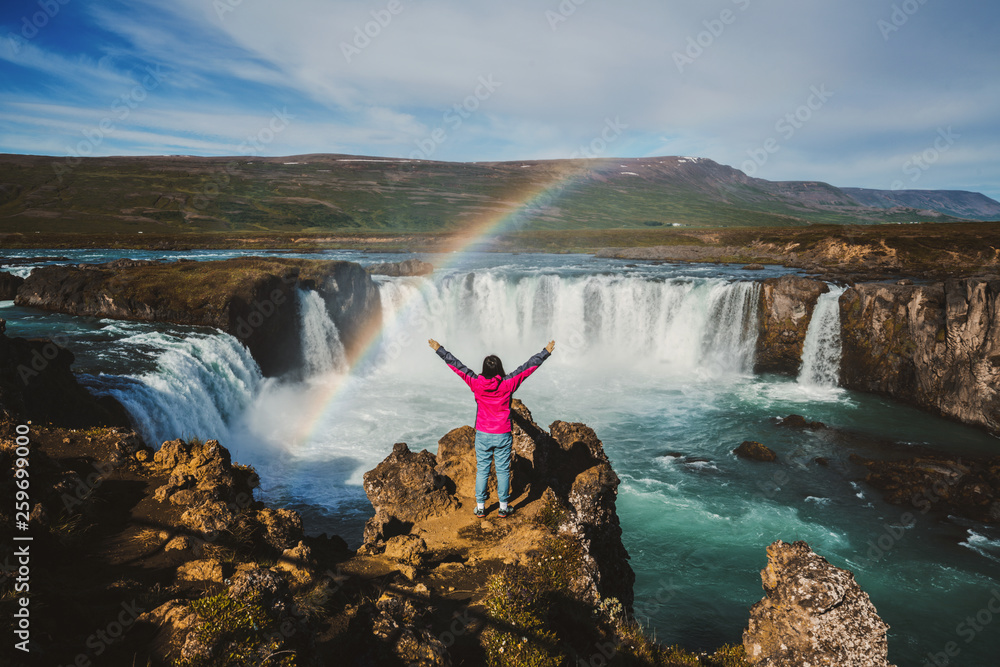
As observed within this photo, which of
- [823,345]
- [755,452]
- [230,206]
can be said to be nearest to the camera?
[755,452]

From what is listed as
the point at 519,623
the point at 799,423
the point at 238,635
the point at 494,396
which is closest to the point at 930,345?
the point at 799,423

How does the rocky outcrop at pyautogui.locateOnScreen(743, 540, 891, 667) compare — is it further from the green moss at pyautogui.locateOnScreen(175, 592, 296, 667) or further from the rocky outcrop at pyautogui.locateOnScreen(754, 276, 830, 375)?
the rocky outcrop at pyautogui.locateOnScreen(754, 276, 830, 375)

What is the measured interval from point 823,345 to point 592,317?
15.8 metres

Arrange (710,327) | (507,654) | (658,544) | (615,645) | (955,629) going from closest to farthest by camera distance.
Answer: (507,654) → (615,645) → (955,629) → (658,544) → (710,327)

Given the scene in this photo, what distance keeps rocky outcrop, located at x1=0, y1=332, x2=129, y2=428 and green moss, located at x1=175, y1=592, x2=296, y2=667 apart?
31.7 feet

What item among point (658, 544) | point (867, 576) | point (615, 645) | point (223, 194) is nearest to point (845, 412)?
point (867, 576)

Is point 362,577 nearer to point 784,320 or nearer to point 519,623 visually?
point 519,623

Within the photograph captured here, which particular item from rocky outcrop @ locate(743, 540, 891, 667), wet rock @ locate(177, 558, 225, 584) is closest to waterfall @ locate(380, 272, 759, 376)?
A: rocky outcrop @ locate(743, 540, 891, 667)

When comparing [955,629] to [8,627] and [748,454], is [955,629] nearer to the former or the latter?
[748,454]

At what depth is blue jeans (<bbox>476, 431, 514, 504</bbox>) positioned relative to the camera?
27.1 ft

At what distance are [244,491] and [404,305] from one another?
30.8 meters

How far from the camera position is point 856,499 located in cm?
1897

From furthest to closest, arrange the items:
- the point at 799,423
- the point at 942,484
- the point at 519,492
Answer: the point at 799,423
the point at 942,484
the point at 519,492

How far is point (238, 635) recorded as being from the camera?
4477 mm
